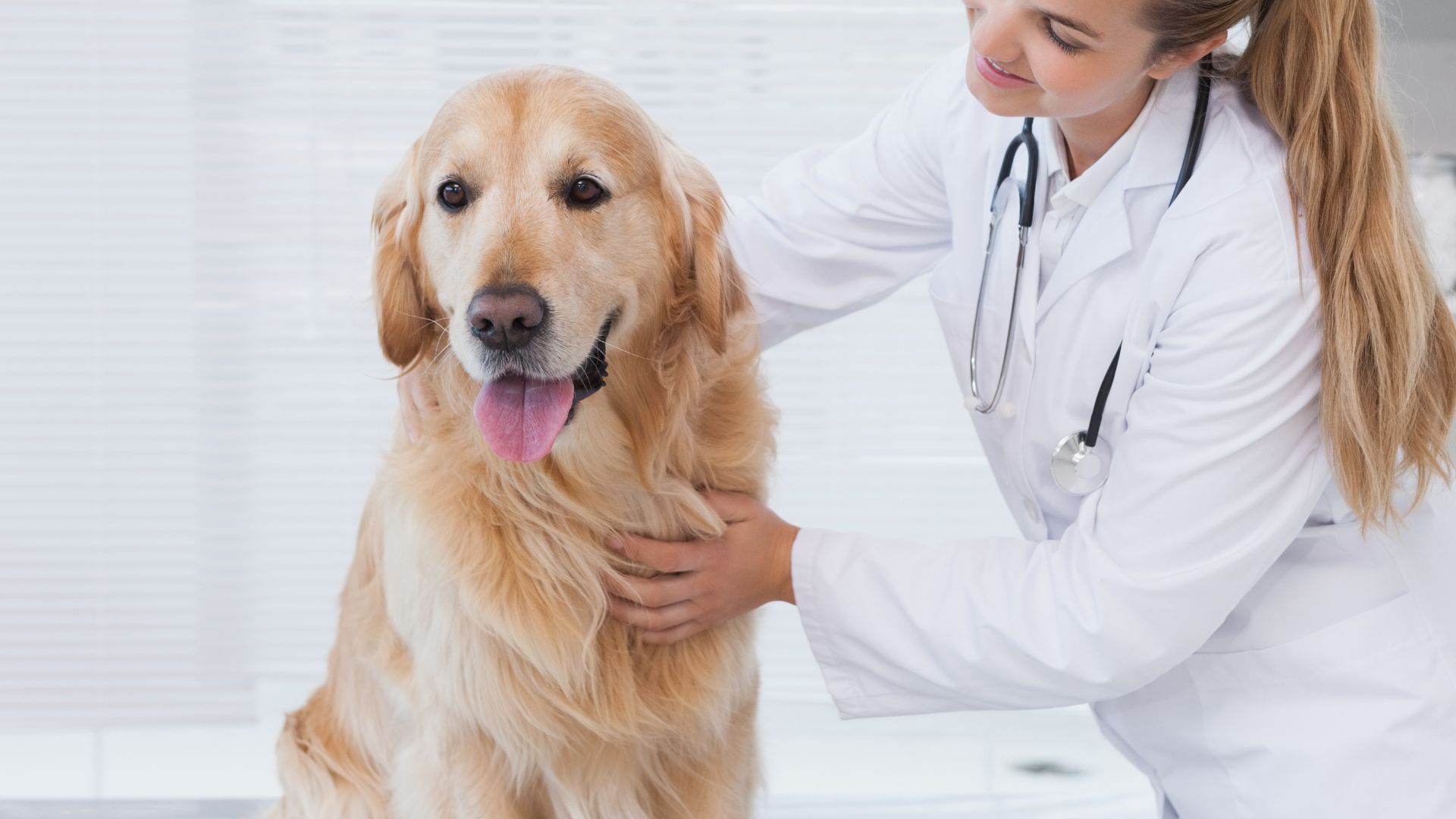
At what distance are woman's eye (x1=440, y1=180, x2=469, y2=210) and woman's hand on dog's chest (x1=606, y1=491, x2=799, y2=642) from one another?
0.43 m

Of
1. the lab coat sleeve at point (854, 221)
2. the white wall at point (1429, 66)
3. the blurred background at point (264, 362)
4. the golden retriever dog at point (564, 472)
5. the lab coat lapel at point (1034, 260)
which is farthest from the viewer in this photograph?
the blurred background at point (264, 362)

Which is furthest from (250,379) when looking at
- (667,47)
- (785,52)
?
(785,52)

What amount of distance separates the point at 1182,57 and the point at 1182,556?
0.51 m

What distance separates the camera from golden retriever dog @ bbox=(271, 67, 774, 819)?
133 cm

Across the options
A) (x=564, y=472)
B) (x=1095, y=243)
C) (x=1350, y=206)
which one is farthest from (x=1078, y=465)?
(x=564, y=472)

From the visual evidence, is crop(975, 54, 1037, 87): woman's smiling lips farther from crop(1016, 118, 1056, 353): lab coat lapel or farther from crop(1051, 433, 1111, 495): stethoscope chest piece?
crop(1051, 433, 1111, 495): stethoscope chest piece

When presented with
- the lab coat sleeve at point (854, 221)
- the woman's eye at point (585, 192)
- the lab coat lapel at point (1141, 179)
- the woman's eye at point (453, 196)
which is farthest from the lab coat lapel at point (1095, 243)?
the woman's eye at point (453, 196)

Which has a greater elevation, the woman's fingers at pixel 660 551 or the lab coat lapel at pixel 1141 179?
the lab coat lapel at pixel 1141 179

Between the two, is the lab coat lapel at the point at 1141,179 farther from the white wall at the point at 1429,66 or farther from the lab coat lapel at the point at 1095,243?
the white wall at the point at 1429,66

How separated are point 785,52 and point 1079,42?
1584 millimetres

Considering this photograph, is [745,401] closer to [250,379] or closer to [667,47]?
[667,47]

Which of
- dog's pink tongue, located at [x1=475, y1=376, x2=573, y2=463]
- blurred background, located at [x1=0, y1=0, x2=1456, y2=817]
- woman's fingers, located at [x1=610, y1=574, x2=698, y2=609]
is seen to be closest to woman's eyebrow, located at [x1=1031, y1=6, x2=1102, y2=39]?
dog's pink tongue, located at [x1=475, y1=376, x2=573, y2=463]

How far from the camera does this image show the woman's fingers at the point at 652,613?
1.43 meters

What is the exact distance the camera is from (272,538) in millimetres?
2826
